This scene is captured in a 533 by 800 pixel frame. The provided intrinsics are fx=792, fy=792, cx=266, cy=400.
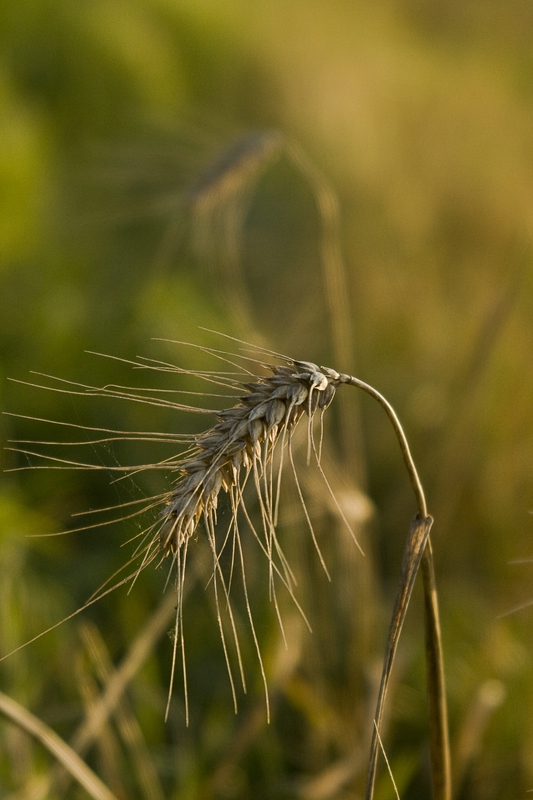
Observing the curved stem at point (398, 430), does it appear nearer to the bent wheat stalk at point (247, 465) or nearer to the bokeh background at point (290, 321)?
the bent wheat stalk at point (247, 465)

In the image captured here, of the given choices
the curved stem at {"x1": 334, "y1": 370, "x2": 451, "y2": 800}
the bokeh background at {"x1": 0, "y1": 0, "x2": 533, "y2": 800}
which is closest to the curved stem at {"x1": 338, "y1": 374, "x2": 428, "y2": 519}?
the curved stem at {"x1": 334, "y1": 370, "x2": 451, "y2": 800}

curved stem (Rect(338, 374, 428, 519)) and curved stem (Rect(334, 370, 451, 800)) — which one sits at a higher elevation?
curved stem (Rect(338, 374, 428, 519))

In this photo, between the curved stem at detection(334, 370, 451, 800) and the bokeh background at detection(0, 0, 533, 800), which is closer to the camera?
the curved stem at detection(334, 370, 451, 800)

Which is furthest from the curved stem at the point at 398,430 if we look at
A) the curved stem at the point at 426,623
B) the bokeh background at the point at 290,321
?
the bokeh background at the point at 290,321

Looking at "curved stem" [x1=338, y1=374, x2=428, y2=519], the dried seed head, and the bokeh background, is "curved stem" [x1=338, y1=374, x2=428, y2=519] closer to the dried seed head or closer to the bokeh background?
the dried seed head

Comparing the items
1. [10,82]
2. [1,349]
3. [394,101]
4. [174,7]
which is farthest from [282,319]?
[174,7]

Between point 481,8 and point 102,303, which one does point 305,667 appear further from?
point 481,8

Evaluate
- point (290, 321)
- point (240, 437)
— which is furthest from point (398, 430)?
point (290, 321)
